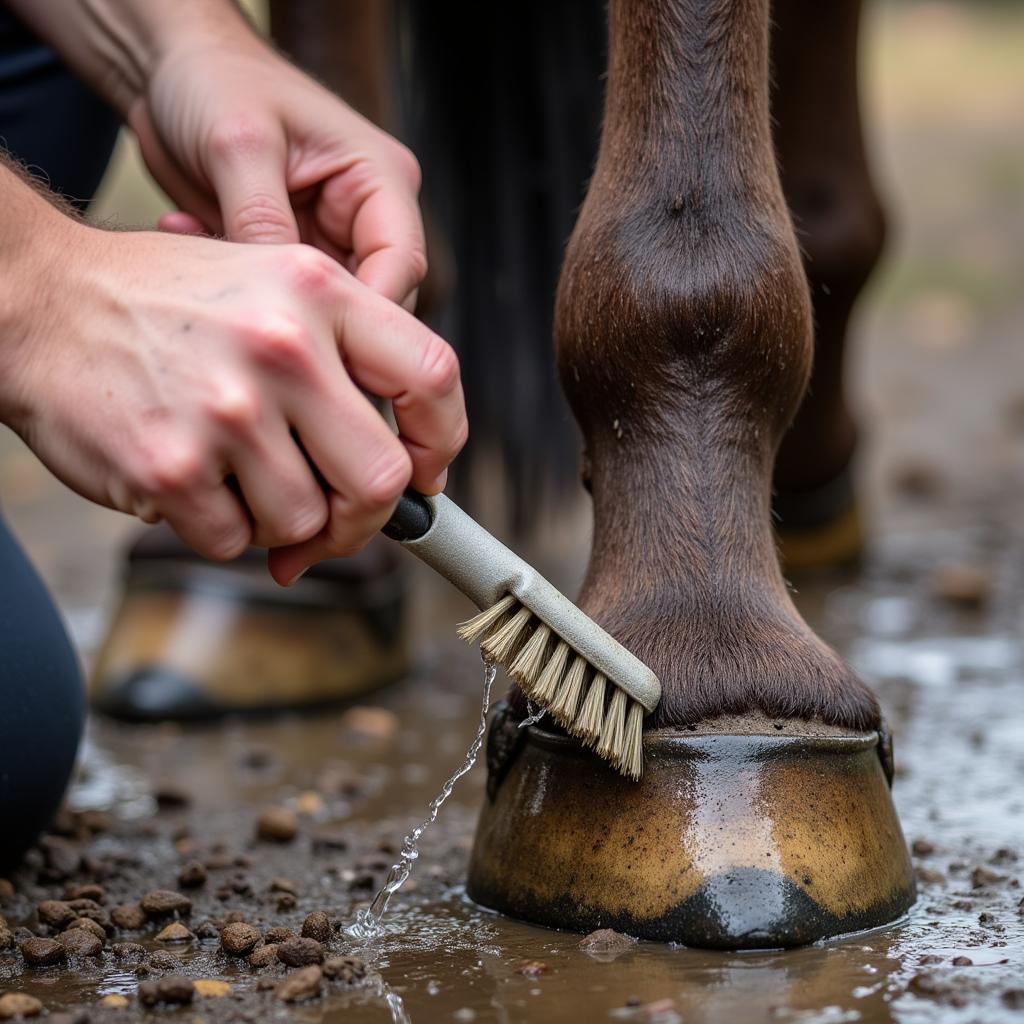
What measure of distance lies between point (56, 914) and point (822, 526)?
5.07 ft

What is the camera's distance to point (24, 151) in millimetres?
1617

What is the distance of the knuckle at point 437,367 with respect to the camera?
910mm

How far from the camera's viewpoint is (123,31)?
4.59 feet

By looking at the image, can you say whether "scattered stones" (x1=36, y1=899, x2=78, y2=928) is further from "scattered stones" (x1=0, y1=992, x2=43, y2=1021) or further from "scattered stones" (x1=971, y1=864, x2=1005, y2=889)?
"scattered stones" (x1=971, y1=864, x2=1005, y2=889)

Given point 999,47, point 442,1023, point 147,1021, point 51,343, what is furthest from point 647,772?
point 999,47

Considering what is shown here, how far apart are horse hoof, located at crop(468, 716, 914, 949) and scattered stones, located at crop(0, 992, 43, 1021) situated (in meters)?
0.31

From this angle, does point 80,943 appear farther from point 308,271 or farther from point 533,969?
point 308,271

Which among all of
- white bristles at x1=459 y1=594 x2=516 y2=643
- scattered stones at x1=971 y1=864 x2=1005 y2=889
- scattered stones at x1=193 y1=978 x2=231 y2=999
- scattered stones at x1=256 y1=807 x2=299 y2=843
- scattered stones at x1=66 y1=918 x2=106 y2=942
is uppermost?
white bristles at x1=459 y1=594 x2=516 y2=643

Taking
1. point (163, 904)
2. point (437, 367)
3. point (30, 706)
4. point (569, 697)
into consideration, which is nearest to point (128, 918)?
point (163, 904)

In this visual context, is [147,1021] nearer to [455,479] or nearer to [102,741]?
[102,741]

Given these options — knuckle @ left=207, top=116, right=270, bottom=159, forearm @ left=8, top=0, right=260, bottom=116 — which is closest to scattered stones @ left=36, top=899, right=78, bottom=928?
knuckle @ left=207, top=116, right=270, bottom=159

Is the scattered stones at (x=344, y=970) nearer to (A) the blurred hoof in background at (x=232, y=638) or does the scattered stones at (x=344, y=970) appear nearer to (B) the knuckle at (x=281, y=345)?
(B) the knuckle at (x=281, y=345)

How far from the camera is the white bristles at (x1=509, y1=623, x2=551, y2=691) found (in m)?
0.99

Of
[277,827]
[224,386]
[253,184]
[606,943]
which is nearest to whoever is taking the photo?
[224,386]
